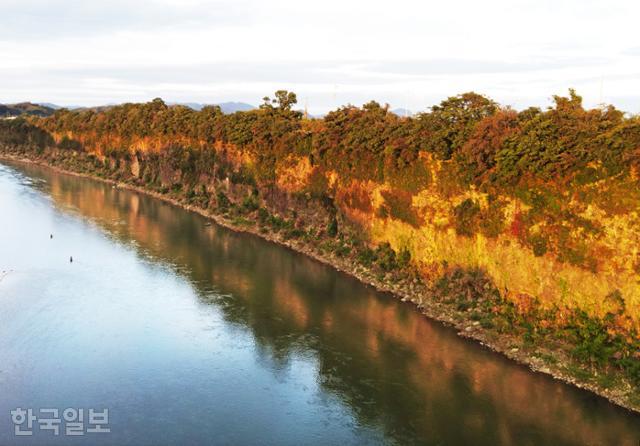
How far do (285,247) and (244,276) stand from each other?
755cm

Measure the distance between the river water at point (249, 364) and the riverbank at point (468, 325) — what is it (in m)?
0.63

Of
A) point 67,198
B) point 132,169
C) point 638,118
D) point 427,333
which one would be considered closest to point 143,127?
point 132,169

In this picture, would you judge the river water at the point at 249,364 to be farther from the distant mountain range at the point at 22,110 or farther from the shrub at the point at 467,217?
the distant mountain range at the point at 22,110

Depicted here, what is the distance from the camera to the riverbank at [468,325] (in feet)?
79.0

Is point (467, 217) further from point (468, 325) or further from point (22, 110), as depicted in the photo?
point (22, 110)

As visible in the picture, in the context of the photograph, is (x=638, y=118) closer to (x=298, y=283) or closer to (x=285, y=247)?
(x=298, y=283)

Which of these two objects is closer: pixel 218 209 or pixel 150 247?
pixel 150 247

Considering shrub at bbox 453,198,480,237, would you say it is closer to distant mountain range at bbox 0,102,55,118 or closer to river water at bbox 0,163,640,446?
river water at bbox 0,163,640,446

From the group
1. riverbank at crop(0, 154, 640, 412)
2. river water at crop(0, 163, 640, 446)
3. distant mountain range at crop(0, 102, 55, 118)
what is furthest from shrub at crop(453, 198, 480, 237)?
distant mountain range at crop(0, 102, 55, 118)

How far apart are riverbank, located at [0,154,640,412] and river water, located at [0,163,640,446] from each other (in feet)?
2.07

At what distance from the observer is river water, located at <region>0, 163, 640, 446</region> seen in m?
21.5

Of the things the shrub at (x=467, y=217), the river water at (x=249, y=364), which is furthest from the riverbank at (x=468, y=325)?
the shrub at (x=467, y=217)

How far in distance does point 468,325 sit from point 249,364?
11043 millimetres

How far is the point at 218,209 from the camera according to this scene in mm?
57344
